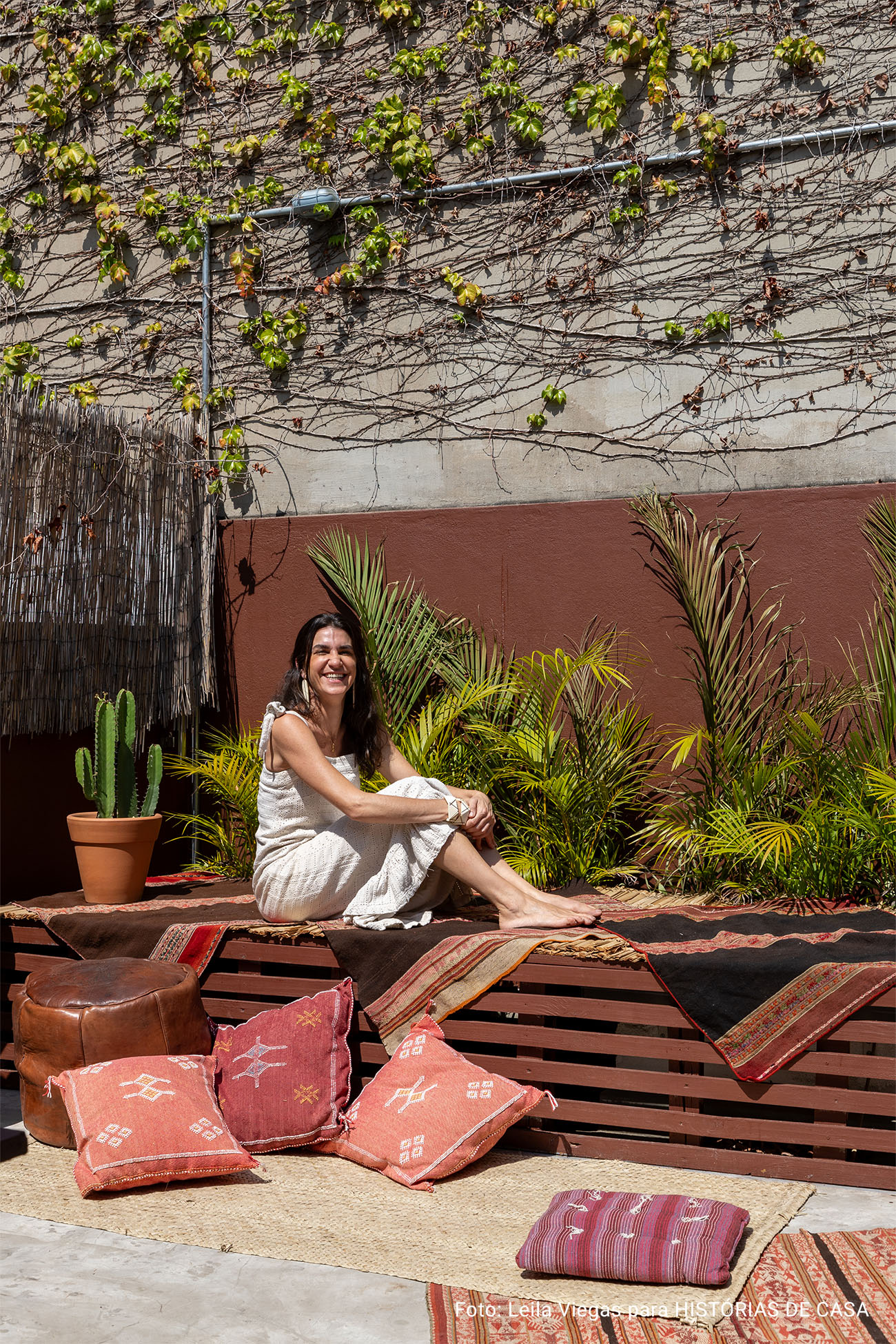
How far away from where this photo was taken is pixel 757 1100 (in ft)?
9.38

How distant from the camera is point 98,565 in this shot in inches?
177

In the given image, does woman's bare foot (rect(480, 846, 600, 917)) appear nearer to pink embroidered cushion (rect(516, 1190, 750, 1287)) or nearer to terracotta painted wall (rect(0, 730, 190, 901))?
pink embroidered cushion (rect(516, 1190, 750, 1287))

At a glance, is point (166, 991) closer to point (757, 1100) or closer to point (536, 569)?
point (757, 1100)

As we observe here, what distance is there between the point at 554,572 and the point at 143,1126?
8.51 ft

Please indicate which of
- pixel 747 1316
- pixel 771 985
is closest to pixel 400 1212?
pixel 747 1316

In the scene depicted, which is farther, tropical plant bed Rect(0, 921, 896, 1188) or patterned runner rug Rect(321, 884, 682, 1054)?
patterned runner rug Rect(321, 884, 682, 1054)

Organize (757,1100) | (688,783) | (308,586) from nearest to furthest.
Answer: (757,1100)
(688,783)
(308,586)

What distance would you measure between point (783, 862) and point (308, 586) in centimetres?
229

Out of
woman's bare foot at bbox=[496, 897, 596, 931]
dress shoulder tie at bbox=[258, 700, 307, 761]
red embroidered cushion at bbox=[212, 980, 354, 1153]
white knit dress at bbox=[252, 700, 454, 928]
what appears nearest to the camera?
red embroidered cushion at bbox=[212, 980, 354, 1153]

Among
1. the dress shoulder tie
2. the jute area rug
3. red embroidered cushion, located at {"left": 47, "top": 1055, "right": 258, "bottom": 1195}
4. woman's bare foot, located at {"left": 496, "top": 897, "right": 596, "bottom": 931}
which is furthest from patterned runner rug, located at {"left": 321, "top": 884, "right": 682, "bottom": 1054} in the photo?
the dress shoulder tie

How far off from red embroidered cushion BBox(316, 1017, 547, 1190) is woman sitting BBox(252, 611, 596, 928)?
450 mm

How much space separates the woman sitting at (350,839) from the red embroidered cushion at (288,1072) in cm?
32

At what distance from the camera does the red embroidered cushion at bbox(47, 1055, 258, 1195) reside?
2.72 m

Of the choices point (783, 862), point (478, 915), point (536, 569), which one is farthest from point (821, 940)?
point (536, 569)
